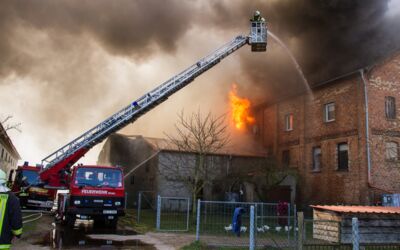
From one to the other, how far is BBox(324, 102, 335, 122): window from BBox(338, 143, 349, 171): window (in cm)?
163

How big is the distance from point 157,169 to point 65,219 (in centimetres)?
1145

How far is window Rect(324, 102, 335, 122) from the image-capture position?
21.4m

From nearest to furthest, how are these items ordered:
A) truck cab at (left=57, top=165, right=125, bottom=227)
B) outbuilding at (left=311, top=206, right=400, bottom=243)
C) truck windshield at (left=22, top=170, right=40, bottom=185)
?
outbuilding at (left=311, top=206, right=400, bottom=243)
truck cab at (left=57, top=165, right=125, bottom=227)
truck windshield at (left=22, top=170, right=40, bottom=185)

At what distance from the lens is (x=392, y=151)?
19500mm

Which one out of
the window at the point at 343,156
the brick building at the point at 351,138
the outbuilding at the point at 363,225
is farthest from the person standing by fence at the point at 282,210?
the window at the point at 343,156

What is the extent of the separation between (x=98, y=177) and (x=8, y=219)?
9.11 m

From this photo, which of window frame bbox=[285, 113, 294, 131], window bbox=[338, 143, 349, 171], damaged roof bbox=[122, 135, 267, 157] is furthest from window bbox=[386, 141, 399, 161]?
damaged roof bbox=[122, 135, 267, 157]

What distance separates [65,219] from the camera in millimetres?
13680

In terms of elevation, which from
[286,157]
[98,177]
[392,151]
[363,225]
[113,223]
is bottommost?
[113,223]

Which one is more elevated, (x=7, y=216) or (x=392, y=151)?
(x=392, y=151)

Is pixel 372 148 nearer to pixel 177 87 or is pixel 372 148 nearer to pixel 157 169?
pixel 177 87

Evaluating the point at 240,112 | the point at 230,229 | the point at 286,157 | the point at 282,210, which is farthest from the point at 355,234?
the point at 240,112

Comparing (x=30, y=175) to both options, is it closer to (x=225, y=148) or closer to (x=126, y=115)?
(x=126, y=115)

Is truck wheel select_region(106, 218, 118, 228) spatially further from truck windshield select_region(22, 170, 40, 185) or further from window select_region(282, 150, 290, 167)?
window select_region(282, 150, 290, 167)
